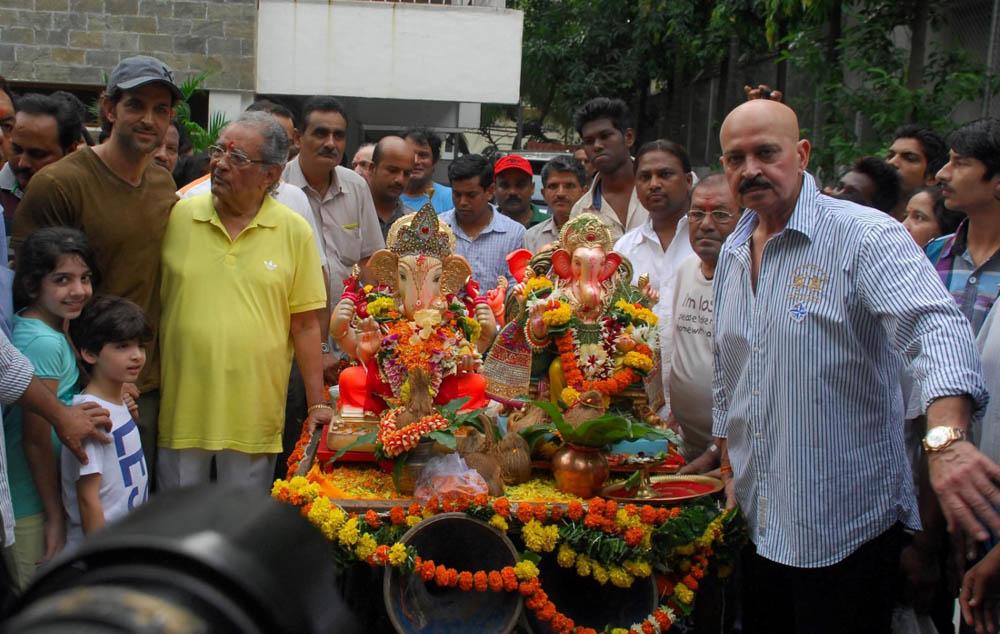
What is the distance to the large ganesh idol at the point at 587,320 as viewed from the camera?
396 cm

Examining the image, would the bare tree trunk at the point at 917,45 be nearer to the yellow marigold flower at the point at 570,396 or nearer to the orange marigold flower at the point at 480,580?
the yellow marigold flower at the point at 570,396

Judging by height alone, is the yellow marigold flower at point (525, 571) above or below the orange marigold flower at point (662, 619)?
above

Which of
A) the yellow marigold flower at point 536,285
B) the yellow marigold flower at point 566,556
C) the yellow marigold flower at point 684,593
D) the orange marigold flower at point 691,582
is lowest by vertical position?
the yellow marigold flower at point 684,593

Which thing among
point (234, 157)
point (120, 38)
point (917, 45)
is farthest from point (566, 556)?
point (120, 38)

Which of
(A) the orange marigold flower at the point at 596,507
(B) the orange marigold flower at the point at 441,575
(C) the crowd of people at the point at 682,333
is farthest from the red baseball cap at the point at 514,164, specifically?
(B) the orange marigold flower at the point at 441,575

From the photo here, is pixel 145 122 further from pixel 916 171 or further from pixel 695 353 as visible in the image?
pixel 916 171

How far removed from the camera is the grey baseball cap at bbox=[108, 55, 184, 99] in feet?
11.9

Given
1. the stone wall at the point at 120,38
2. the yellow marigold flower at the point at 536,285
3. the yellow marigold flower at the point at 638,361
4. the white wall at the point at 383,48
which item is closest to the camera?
the yellow marigold flower at the point at 638,361

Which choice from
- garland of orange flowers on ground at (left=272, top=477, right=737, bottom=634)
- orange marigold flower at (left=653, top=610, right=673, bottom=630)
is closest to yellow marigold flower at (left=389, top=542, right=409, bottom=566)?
garland of orange flowers on ground at (left=272, top=477, right=737, bottom=634)

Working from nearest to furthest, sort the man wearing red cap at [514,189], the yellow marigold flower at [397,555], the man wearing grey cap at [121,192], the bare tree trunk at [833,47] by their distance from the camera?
the yellow marigold flower at [397,555]
the man wearing grey cap at [121,192]
the man wearing red cap at [514,189]
the bare tree trunk at [833,47]

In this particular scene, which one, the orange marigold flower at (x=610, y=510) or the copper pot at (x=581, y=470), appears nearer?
the orange marigold flower at (x=610, y=510)

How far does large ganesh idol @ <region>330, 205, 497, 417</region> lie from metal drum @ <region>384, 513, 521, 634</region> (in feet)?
2.46

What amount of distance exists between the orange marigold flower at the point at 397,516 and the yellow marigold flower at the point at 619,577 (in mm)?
698

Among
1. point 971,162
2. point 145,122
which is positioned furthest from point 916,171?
point 145,122
